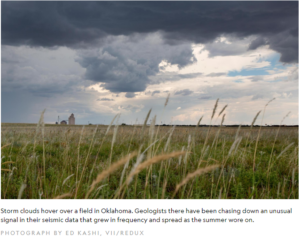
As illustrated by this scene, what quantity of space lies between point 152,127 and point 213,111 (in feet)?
3.29

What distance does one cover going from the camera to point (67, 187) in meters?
3.20
